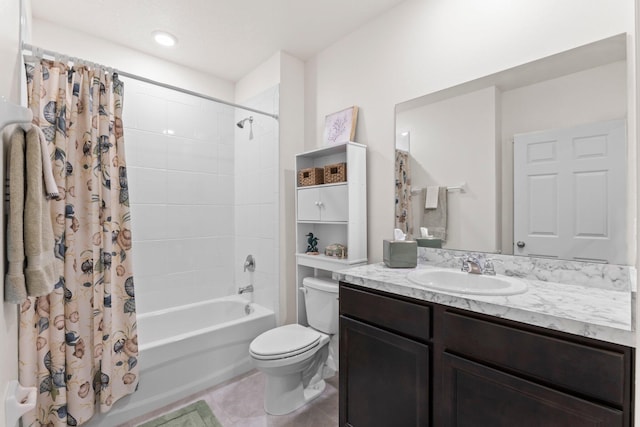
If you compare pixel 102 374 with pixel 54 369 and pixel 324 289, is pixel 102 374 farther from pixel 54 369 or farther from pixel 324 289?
pixel 324 289

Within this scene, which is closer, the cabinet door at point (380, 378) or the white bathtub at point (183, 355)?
the cabinet door at point (380, 378)

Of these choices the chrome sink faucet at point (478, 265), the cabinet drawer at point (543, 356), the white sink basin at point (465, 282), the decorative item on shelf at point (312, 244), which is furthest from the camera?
the decorative item on shelf at point (312, 244)

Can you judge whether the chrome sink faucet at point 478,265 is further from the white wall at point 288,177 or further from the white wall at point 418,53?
→ the white wall at point 288,177

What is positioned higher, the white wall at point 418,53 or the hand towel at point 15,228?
the white wall at point 418,53

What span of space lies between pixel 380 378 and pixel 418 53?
1834 mm

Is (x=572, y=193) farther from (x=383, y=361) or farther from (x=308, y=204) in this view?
(x=308, y=204)

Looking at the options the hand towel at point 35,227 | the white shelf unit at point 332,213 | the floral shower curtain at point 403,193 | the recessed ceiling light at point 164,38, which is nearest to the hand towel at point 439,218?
the floral shower curtain at point 403,193

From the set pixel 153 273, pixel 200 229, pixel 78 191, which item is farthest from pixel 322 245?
pixel 78 191

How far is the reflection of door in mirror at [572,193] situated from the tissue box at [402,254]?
1.62 feet

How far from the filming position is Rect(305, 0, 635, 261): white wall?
1326 millimetres

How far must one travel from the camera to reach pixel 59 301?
5.17 ft

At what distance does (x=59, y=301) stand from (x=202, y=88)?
2114 millimetres

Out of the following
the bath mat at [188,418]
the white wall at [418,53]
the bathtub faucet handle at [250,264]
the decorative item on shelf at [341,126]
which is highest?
the white wall at [418,53]

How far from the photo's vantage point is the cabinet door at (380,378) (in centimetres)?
125
